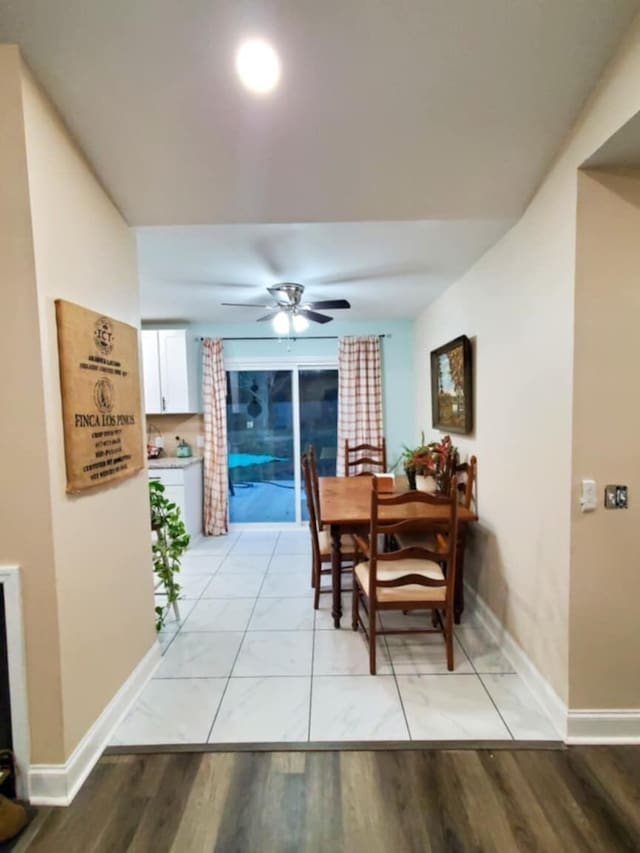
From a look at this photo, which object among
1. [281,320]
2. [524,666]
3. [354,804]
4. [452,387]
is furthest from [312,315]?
[354,804]

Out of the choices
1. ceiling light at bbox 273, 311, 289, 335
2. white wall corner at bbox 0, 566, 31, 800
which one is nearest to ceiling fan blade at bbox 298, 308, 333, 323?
ceiling light at bbox 273, 311, 289, 335

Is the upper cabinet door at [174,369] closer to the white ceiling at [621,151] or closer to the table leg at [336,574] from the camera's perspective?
the table leg at [336,574]

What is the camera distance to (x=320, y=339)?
4.75 m

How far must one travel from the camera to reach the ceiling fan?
3.09 m

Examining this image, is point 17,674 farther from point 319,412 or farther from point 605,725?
point 319,412

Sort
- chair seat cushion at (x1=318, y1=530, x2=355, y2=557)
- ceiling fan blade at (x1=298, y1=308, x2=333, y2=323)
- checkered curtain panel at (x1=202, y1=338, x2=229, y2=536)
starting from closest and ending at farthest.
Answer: chair seat cushion at (x1=318, y1=530, x2=355, y2=557)
ceiling fan blade at (x1=298, y1=308, x2=333, y2=323)
checkered curtain panel at (x1=202, y1=338, x2=229, y2=536)

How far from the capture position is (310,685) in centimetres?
208

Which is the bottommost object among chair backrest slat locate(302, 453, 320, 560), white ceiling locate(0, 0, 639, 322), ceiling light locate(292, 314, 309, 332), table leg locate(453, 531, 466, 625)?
table leg locate(453, 531, 466, 625)

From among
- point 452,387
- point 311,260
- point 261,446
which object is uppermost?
point 311,260

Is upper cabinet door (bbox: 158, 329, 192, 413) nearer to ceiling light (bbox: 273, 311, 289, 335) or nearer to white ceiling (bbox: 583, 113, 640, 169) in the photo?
ceiling light (bbox: 273, 311, 289, 335)

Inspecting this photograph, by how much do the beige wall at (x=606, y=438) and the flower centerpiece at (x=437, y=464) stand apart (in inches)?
44.2

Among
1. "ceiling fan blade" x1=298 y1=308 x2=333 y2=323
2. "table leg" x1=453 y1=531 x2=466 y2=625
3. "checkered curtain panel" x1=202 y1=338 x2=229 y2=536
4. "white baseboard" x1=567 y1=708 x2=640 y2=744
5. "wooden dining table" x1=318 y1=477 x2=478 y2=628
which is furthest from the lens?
"checkered curtain panel" x1=202 y1=338 x2=229 y2=536

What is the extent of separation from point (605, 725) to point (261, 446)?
3.91 meters

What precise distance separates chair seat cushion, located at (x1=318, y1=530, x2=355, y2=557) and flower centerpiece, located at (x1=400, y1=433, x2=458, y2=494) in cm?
73
